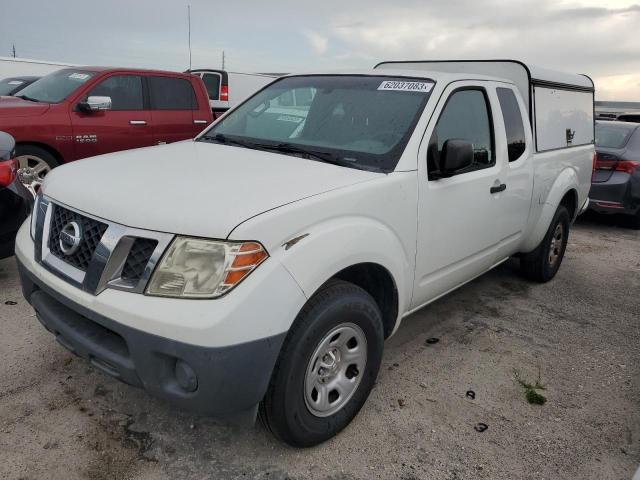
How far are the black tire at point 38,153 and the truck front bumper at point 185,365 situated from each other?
4658 millimetres

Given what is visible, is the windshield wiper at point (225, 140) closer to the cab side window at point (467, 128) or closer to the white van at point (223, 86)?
the cab side window at point (467, 128)

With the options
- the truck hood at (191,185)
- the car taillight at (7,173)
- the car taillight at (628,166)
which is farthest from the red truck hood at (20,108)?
the car taillight at (628,166)

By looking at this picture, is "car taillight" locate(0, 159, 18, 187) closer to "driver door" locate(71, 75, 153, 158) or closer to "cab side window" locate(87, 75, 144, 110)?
"driver door" locate(71, 75, 153, 158)

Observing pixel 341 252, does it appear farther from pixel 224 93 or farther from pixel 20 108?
pixel 224 93

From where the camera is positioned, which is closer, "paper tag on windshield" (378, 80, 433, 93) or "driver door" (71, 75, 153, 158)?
"paper tag on windshield" (378, 80, 433, 93)

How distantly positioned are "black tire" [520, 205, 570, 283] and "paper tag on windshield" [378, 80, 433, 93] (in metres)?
2.21

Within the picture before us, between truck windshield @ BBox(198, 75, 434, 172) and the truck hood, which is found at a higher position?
truck windshield @ BBox(198, 75, 434, 172)

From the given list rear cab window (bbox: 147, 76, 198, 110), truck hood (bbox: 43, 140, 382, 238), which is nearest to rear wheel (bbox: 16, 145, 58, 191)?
rear cab window (bbox: 147, 76, 198, 110)

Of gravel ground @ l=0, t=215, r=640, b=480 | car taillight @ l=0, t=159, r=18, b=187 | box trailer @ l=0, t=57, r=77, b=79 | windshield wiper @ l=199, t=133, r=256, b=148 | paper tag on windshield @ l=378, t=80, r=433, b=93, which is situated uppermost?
box trailer @ l=0, t=57, r=77, b=79

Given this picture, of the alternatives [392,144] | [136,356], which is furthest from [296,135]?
[136,356]

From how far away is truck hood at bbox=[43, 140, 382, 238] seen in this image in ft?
7.04

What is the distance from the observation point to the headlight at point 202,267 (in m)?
2.06

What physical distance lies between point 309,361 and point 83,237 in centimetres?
111

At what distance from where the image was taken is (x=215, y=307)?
2014 mm
